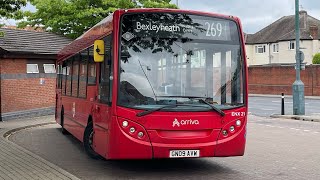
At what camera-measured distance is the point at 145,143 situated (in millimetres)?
8109

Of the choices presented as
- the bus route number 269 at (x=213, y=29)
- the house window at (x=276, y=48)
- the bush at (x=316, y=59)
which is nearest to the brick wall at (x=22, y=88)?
the bus route number 269 at (x=213, y=29)

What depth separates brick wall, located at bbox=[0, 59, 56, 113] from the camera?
2341 cm

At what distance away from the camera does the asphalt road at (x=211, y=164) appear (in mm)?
8750

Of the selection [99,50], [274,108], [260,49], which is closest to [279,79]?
[274,108]

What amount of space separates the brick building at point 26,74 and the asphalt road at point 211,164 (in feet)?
31.9

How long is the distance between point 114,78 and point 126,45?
61cm

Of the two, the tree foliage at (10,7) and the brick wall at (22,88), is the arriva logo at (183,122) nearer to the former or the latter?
the tree foliage at (10,7)

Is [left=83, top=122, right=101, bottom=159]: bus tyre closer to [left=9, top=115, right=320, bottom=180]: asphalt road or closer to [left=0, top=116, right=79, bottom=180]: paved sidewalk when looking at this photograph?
[left=9, top=115, right=320, bottom=180]: asphalt road

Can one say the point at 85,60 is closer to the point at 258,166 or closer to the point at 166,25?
the point at 166,25

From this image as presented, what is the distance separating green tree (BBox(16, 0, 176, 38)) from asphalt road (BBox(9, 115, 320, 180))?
19310 mm

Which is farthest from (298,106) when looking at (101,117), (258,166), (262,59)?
(262,59)

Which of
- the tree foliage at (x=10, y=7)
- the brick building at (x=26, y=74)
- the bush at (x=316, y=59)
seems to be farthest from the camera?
the bush at (x=316, y=59)

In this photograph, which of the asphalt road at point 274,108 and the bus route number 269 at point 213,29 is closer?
the bus route number 269 at point 213,29

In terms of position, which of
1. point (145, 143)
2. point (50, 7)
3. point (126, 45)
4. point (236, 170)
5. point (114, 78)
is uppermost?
point (50, 7)
